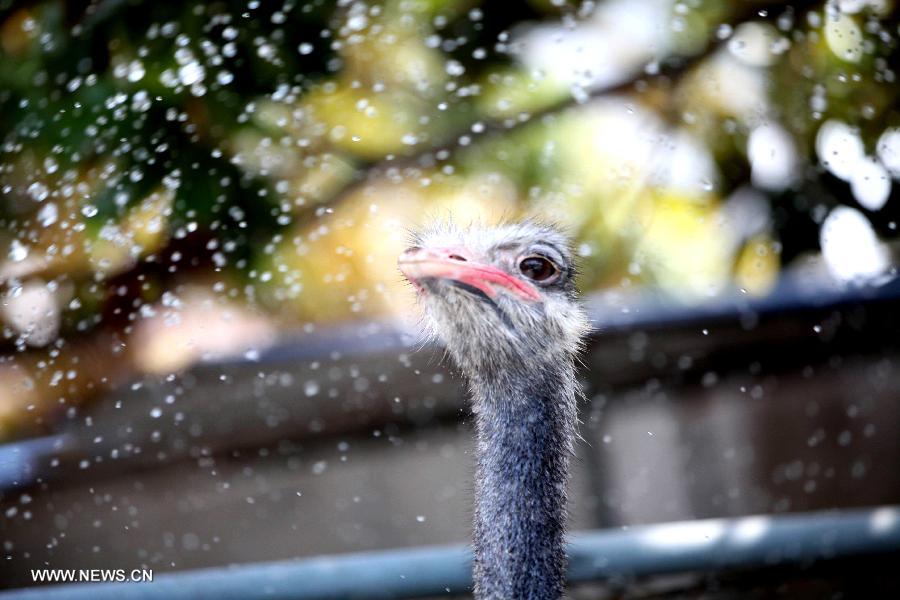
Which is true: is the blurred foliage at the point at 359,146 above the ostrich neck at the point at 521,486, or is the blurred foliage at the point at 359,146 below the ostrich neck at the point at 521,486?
→ below

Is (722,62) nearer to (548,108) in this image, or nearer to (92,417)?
(548,108)

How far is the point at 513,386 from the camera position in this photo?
121 cm

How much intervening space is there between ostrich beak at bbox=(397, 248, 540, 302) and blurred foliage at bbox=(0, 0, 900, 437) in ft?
3.55

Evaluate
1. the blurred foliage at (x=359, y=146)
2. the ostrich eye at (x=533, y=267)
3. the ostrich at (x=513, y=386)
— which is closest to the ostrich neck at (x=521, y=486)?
the ostrich at (x=513, y=386)

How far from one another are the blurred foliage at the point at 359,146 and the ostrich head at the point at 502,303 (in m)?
1.03

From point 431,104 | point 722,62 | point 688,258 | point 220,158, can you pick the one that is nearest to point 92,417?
point 220,158

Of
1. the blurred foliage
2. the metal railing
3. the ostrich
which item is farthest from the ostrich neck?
the blurred foliage

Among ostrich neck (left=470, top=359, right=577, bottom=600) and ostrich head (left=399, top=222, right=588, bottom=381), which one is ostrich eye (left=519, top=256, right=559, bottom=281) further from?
ostrich neck (left=470, top=359, right=577, bottom=600)

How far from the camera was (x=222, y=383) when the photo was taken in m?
2.79

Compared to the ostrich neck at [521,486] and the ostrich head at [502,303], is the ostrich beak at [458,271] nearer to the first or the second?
the ostrich head at [502,303]

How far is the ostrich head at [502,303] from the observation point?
1173 millimetres

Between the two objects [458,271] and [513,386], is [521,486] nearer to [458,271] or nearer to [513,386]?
[513,386]

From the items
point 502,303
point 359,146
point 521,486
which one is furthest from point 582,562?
point 359,146

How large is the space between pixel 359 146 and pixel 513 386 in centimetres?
172
